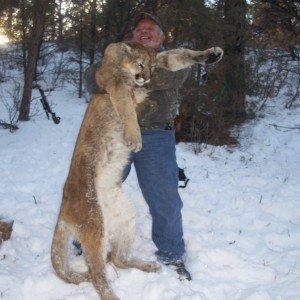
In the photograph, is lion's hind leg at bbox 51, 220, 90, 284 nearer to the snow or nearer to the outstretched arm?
the snow

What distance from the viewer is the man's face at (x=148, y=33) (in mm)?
3480

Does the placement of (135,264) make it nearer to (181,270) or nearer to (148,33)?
(181,270)

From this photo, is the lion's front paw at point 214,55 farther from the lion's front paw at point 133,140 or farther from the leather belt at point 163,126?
the lion's front paw at point 133,140

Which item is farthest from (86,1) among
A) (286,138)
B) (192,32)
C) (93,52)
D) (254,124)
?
(286,138)

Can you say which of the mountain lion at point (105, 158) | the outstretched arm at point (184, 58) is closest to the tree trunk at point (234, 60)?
Result: the outstretched arm at point (184, 58)

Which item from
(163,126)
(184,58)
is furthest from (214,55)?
(163,126)

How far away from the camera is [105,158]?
10.8ft

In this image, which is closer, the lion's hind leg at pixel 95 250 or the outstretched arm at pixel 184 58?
the lion's hind leg at pixel 95 250

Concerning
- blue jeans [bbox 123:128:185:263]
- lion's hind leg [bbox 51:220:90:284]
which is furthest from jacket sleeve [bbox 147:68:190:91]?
lion's hind leg [bbox 51:220:90:284]

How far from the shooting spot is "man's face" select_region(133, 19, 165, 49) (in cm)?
348

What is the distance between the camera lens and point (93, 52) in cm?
1412

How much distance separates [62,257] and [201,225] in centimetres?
183

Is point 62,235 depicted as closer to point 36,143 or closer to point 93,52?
point 36,143

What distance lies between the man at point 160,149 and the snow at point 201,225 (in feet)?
1.24
